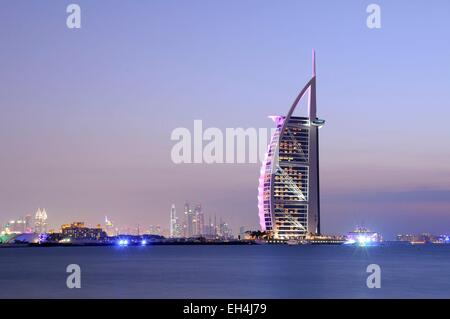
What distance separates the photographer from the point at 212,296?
6612cm

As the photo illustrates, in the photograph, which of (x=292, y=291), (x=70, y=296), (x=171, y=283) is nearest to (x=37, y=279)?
(x=171, y=283)

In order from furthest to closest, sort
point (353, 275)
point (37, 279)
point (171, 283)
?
point (353, 275), point (37, 279), point (171, 283)
